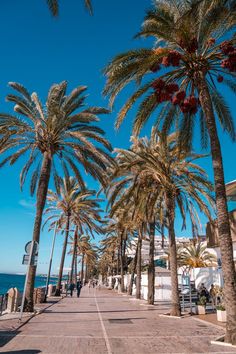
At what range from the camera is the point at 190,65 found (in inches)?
463

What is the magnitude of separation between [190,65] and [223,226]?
600 centimetres

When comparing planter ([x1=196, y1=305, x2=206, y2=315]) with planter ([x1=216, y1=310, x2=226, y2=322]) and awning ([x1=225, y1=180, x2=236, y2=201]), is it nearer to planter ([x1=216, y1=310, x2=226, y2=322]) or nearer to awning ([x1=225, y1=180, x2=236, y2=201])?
planter ([x1=216, y1=310, x2=226, y2=322])

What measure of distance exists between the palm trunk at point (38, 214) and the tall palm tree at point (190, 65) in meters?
7.84

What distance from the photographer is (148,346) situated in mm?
8727

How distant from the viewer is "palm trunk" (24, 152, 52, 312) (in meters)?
16.6

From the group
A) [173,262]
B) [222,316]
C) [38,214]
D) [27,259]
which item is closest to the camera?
[27,259]

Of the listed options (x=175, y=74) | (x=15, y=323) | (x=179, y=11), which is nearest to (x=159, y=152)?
(x=175, y=74)

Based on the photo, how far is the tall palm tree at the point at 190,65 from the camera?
396 inches

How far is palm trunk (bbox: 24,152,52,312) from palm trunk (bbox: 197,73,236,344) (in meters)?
10.7

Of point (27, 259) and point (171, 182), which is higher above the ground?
point (171, 182)

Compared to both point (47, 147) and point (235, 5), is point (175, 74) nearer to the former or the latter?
point (235, 5)

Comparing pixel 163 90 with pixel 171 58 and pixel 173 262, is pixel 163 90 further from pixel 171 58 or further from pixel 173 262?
pixel 173 262

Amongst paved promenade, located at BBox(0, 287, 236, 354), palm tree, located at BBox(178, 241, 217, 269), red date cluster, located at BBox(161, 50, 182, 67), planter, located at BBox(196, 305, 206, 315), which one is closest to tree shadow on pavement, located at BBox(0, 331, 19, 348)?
paved promenade, located at BBox(0, 287, 236, 354)

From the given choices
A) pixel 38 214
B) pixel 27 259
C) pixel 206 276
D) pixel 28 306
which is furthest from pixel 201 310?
pixel 206 276
